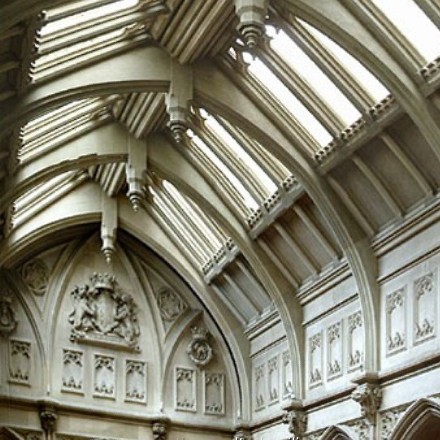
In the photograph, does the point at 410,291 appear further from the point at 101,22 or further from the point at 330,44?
the point at 101,22

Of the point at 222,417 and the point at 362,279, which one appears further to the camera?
the point at 222,417

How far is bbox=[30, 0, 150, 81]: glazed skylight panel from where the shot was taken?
42.7 ft

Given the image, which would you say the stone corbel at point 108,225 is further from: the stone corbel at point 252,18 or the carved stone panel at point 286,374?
the stone corbel at point 252,18

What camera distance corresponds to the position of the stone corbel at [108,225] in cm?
1817

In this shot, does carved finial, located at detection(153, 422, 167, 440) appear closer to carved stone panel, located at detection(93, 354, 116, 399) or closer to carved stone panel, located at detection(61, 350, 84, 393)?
carved stone panel, located at detection(93, 354, 116, 399)

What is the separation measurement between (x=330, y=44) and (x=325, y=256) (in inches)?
158

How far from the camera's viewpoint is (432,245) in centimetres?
1366

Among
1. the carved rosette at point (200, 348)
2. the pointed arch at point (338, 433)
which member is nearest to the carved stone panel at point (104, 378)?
the carved rosette at point (200, 348)

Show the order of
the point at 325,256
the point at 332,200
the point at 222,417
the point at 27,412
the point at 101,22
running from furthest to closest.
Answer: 1. the point at 222,417
2. the point at 27,412
3. the point at 325,256
4. the point at 332,200
5. the point at 101,22

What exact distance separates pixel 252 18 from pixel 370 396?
219 inches

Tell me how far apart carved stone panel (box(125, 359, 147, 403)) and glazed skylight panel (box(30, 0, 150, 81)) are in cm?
699

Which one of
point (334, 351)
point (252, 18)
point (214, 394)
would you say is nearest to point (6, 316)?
point (214, 394)

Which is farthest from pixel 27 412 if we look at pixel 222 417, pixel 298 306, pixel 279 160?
pixel 279 160

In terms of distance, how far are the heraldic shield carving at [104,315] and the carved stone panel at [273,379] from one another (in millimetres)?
2510
